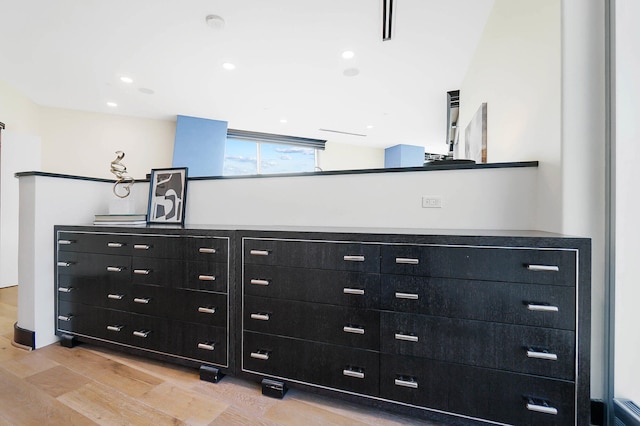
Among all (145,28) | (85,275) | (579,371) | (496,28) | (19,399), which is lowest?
(19,399)

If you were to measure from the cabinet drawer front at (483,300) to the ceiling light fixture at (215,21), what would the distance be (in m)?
2.80

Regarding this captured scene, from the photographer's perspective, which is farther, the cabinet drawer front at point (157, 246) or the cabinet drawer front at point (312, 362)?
the cabinet drawer front at point (157, 246)

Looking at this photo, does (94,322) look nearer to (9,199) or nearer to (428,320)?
(428,320)

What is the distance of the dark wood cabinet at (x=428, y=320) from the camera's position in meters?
1.11

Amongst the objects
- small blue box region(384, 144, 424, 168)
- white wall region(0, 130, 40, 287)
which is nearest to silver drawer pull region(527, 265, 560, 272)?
white wall region(0, 130, 40, 287)

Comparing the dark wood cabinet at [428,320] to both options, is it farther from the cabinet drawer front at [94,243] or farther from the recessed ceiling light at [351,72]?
the recessed ceiling light at [351,72]

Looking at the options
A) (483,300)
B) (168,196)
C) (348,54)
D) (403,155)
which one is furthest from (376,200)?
(403,155)

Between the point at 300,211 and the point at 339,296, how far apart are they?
2.63 feet

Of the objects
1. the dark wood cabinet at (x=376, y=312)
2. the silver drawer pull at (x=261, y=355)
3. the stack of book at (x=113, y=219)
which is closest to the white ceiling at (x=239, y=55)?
the stack of book at (x=113, y=219)

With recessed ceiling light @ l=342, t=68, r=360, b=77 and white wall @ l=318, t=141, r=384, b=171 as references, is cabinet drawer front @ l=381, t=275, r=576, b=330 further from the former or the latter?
white wall @ l=318, t=141, r=384, b=171

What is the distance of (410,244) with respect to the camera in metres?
1.29

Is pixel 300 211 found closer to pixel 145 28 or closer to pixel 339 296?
pixel 339 296
